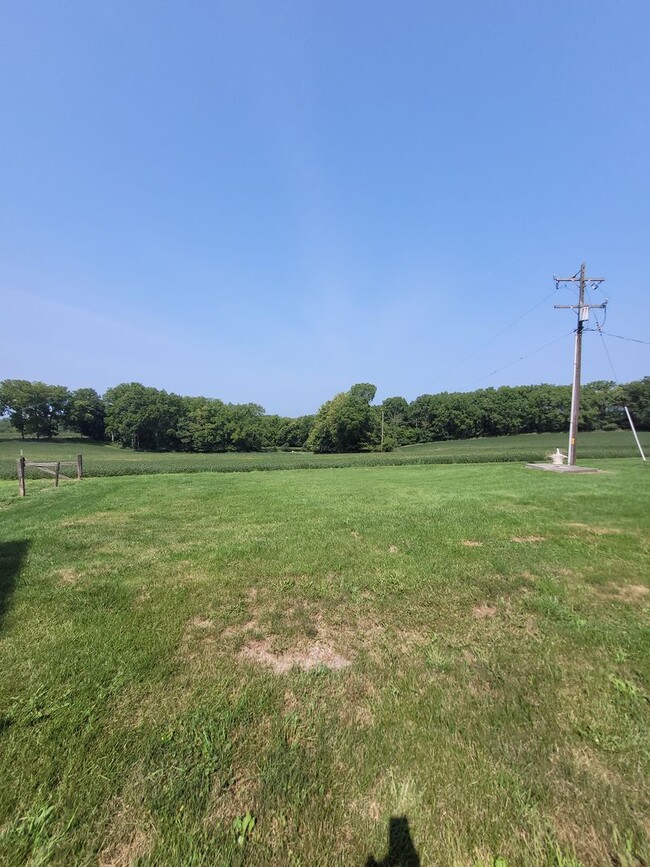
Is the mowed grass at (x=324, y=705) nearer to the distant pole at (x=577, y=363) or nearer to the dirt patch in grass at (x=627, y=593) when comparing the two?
the dirt patch in grass at (x=627, y=593)

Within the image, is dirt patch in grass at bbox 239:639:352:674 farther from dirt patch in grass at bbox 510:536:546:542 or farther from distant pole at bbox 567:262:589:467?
distant pole at bbox 567:262:589:467

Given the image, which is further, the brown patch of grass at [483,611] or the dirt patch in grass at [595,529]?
the dirt patch in grass at [595,529]

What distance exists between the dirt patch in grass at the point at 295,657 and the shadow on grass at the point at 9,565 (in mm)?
2583

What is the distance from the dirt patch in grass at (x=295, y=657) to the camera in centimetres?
300

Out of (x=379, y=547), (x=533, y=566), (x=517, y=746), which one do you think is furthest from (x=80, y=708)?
(x=533, y=566)

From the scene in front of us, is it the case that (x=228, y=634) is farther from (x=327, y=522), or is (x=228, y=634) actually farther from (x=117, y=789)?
(x=327, y=522)

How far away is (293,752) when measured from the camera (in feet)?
7.13

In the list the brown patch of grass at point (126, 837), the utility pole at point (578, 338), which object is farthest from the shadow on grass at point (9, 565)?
the utility pole at point (578, 338)

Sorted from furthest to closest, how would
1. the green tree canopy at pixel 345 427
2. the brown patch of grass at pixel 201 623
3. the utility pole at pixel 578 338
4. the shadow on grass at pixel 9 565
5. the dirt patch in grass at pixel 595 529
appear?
the green tree canopy at pixel 345 427 < the utility pole at pixel 578 338 < the dirt patch in grass at pixel 595 529 < the shadow on grass at pixel 9 565 < the brown patch of grass at pixel 201 623

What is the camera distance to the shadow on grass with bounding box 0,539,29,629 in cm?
404

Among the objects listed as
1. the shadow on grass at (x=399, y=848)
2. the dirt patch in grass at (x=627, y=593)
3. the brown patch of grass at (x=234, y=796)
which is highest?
the dirt patch in grass at (x=627, y=593)

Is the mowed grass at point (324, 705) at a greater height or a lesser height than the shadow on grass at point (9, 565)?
greater

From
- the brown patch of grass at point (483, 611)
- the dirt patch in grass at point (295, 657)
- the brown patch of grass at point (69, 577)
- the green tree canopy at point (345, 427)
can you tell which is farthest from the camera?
the green tree canopy at point (345, 427)

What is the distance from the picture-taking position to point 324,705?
2.55 m
